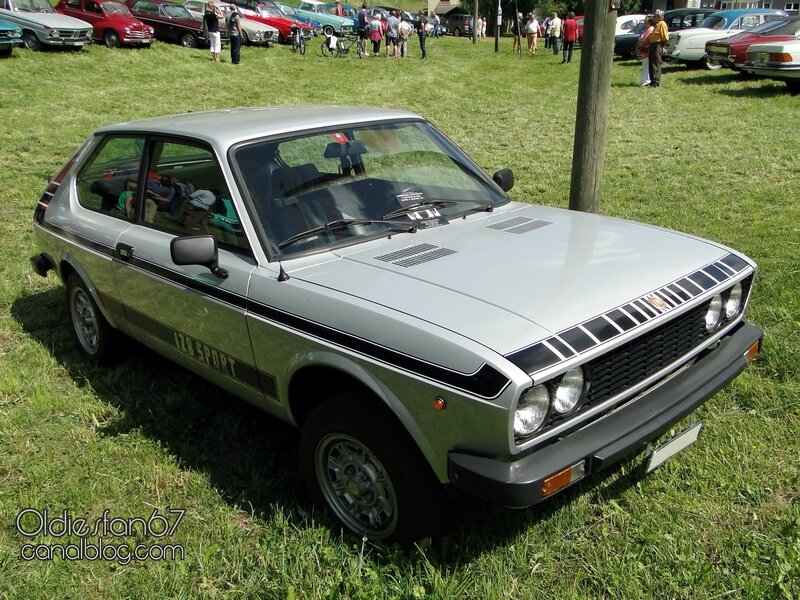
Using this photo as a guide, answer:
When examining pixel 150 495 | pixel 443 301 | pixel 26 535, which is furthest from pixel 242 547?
pixel 443 301

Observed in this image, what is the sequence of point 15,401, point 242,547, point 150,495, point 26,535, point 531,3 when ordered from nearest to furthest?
point 242,547 < point 26,535 < point 150,495 < point 15,401 < point 531,3

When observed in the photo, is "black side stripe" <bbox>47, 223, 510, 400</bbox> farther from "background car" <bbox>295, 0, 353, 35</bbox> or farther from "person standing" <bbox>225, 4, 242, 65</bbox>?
"background car" <bbox>295, 0, 353, 35</bbox>

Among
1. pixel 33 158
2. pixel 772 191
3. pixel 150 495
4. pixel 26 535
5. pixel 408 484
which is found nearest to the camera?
pixel 408 484

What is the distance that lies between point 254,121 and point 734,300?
2.56 meters

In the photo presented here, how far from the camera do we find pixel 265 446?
3732mm

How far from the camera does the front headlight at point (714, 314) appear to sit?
3.14 metres

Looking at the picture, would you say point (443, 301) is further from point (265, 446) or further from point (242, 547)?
point (265, 446)

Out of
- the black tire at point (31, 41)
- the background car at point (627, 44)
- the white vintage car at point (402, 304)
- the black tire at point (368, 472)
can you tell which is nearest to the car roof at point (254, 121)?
the white vintage car at point (402, 304)

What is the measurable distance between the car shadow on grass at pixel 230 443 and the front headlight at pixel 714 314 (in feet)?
2.63

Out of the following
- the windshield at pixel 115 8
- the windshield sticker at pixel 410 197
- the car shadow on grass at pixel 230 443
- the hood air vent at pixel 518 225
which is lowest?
the car shadow on grass at pixel 230 443

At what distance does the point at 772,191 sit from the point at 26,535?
758cm

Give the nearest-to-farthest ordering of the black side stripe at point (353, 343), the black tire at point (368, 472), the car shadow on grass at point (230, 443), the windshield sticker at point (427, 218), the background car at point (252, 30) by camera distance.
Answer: the black side stripe at point (353, 343)
the black tire at point (368, 472)
the car shadow on grass at point (230, 443)
the windshield sticker at point (427, 218)
the background car at point (252, 30)

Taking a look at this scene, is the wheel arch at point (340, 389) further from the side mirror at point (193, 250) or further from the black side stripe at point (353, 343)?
the side mirror at point (193, 250)

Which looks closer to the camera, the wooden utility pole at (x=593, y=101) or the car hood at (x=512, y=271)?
the car hood at (x=512, y=271)
